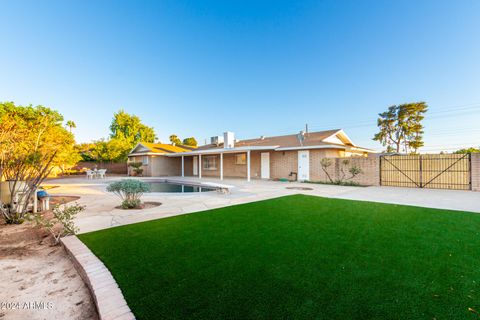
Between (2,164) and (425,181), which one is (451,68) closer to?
→ (425,181)

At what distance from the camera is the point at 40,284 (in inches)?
107

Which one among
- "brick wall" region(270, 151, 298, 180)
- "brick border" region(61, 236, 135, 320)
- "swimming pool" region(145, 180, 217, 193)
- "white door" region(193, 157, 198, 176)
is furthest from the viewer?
"white door" region(193, 157, 198, 176)

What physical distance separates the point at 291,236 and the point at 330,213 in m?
2.28

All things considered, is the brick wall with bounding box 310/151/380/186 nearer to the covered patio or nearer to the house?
the house

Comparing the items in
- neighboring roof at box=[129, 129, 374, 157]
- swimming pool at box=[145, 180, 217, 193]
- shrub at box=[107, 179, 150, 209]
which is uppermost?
neighboring roof at box=[129, 129, 374, 157]

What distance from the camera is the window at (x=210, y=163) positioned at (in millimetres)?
20781

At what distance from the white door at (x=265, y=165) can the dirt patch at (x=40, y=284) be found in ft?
46.8

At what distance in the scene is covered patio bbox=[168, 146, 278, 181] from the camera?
1634 cm

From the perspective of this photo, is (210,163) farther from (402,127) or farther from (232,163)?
(402,127)

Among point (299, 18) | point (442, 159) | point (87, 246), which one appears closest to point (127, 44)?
point (299, 18)

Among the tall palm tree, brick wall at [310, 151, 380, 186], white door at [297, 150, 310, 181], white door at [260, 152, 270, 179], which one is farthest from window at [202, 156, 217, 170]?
the tall palm tree

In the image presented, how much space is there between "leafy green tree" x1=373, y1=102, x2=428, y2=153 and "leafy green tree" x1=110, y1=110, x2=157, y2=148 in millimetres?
39975

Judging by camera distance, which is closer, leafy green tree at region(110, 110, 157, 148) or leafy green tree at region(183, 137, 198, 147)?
leafy green tree at region(110, 110, 157, 148)

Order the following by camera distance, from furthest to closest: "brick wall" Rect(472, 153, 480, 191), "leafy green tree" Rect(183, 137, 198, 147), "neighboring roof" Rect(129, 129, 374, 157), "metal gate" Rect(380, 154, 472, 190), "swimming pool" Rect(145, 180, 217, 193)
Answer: "leafy green tree" Rect(183, 137, 198, 147) → "neighboring roof" Rect(129, 129, 374, 157) → "swimming pool" Rect(145, 180, 217, 193) → "metal gate" Rect(380, 154, 472, 190) → "brick wall" Rect(472, 153, 480, 191)
